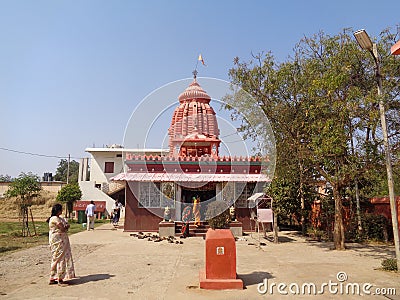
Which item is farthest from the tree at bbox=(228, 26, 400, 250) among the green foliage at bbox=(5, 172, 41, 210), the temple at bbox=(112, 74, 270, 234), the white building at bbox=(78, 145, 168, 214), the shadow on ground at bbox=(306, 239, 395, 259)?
the white building at bbox=(78, 145, 168, 214)

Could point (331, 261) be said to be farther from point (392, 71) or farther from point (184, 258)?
point (392, 71)

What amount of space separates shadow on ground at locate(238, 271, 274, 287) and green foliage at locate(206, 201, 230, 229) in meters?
5.16

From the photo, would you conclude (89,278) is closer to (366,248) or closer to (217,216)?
(217,216)

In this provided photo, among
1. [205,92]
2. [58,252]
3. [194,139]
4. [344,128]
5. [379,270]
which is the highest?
[205,92]

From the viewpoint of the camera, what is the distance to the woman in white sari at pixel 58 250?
6098 mm

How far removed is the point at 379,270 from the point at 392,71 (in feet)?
17.8

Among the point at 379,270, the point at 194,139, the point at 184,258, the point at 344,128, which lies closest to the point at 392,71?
the point at 344,128

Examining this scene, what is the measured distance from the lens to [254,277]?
21.3 feet

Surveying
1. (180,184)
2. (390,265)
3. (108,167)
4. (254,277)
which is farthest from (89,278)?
(108,167)

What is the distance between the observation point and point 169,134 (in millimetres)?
20125

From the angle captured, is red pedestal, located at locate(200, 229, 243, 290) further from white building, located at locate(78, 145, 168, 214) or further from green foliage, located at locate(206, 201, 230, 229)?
white building, located at locate(78, 145, 168, 214)

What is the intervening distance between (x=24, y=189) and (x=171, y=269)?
1057cm

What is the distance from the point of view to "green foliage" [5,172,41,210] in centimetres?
1478

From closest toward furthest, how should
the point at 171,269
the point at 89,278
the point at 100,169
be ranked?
the point at 89,278 → the point at 171,269 → the point at 100,169
